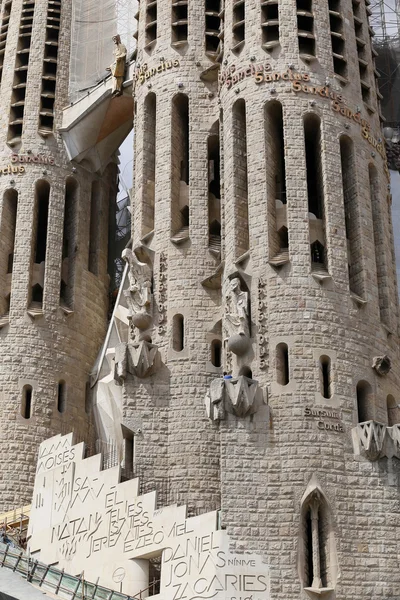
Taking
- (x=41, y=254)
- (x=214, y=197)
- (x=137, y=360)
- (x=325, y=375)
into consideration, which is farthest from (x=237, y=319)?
(x=41, y=254)

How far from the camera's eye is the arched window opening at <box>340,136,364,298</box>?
115 ft

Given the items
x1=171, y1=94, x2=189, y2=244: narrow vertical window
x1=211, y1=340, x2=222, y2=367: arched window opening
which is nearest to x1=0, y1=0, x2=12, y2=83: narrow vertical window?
x1=171, y1=94, x2=189, y2=244: narrow vertical window

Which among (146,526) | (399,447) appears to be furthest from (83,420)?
(399,447)

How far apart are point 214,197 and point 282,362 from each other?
30.8ft

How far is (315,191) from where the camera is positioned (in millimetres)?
36875

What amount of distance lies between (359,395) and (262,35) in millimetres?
11972

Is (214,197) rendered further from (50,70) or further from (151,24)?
(50,70)

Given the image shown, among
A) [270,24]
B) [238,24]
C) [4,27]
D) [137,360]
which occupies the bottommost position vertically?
[137,360]

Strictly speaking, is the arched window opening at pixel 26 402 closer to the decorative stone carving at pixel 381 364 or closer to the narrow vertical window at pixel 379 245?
the narrow vertical window at pixel 379 245

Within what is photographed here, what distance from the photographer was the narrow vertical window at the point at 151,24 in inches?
1708

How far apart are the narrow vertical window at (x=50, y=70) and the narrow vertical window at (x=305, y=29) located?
1219 cm

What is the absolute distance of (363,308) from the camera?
113 ft

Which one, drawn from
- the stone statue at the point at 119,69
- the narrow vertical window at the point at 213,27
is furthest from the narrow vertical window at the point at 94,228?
the narrow vertical window at the point at 213,27

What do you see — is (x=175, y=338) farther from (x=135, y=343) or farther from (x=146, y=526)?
(x=146, y=526)
